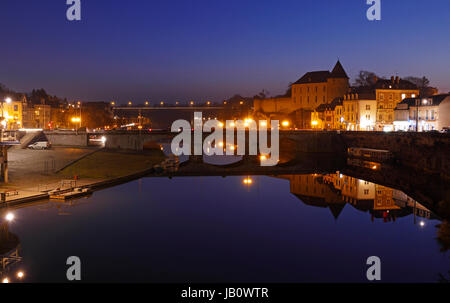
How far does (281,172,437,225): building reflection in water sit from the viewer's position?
37562 mm

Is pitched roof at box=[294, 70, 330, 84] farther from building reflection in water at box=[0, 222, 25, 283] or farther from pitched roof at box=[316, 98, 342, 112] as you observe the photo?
building reflection in water at box=[0, 222, 25, 283]

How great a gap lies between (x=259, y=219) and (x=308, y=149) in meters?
62.9

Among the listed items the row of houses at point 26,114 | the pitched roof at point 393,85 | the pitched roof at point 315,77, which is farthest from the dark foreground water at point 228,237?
the pitched roof at point 315,77

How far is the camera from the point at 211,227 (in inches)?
1262

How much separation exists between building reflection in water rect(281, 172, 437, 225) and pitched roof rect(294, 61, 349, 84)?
86677 millimetres

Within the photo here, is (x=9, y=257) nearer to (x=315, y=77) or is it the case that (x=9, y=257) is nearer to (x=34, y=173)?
(x=34, y=173)

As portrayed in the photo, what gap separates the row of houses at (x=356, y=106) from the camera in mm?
83875

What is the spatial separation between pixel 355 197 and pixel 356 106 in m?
66.9

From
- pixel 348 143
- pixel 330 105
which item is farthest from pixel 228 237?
pixel 330 105

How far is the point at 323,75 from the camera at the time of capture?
143 meters

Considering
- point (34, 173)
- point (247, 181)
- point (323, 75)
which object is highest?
point (323, 75)

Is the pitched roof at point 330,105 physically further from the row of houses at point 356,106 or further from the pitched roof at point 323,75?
the pitched roof at point 323,75

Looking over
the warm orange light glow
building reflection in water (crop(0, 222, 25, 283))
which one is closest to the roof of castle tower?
the warm orange light glow
